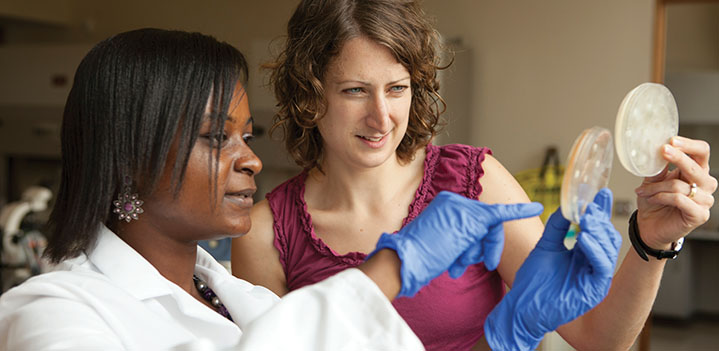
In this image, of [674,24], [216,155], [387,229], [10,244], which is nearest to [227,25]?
[10,244]

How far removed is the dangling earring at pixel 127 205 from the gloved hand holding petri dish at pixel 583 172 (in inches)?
25.9

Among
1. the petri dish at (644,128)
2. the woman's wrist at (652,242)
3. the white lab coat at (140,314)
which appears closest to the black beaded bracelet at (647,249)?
the woman's wrist at (652,242)

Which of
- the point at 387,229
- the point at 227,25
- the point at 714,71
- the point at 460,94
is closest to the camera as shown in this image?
the point at 387,229

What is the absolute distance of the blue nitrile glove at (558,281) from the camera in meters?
1.02

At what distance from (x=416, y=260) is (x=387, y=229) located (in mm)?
660

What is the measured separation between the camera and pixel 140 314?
3.46ft

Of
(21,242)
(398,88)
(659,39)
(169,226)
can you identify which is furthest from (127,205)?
(659,39)

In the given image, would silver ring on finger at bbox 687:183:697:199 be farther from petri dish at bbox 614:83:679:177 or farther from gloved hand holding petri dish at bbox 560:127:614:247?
gloved hand holding petri dish at bbox 560:127:614:247

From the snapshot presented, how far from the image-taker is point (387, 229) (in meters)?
1.63

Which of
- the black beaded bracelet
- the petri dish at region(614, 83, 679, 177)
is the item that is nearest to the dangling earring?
the petri dish at region(614, 83, 679, 177)

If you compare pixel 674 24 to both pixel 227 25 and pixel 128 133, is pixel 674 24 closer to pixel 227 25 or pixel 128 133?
pixel 227 25

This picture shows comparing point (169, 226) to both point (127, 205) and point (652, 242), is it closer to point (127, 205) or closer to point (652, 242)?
point (127, 205)

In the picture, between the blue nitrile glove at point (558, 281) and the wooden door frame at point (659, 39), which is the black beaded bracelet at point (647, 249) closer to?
the blue nitrile glove at point (558, 281)

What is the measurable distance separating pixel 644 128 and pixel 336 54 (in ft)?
2.15
